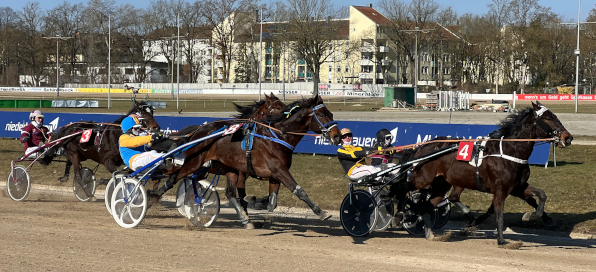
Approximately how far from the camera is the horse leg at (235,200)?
927cm

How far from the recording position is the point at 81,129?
12.3m

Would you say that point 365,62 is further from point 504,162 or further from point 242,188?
point 504,162

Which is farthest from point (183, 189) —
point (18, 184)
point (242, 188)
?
point (18, 184)

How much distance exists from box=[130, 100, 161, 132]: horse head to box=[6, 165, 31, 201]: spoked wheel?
10.1 ft

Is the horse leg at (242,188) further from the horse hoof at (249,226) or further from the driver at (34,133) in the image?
the driver at (34,133)

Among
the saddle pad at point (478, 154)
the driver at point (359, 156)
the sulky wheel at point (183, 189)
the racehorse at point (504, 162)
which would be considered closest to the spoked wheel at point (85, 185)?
the sulky wheel at point (183, 189)

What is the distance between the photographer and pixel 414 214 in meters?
8.88

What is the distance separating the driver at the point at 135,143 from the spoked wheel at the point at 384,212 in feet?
10.9

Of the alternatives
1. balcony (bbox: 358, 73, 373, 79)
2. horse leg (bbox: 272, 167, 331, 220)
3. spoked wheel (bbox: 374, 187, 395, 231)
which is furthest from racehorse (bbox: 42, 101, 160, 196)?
balcony (bbox: 358, 73, 373, 79)

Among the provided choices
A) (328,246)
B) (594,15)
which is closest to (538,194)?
(328,246)

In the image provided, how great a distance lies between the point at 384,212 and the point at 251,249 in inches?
91.8

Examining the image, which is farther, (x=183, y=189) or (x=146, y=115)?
(x=146, y=115)

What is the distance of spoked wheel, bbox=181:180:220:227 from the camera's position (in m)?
9.56

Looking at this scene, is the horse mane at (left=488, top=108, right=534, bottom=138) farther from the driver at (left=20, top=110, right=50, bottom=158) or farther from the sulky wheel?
the driver at (left=20, top=110, right=50, bottom=158)
